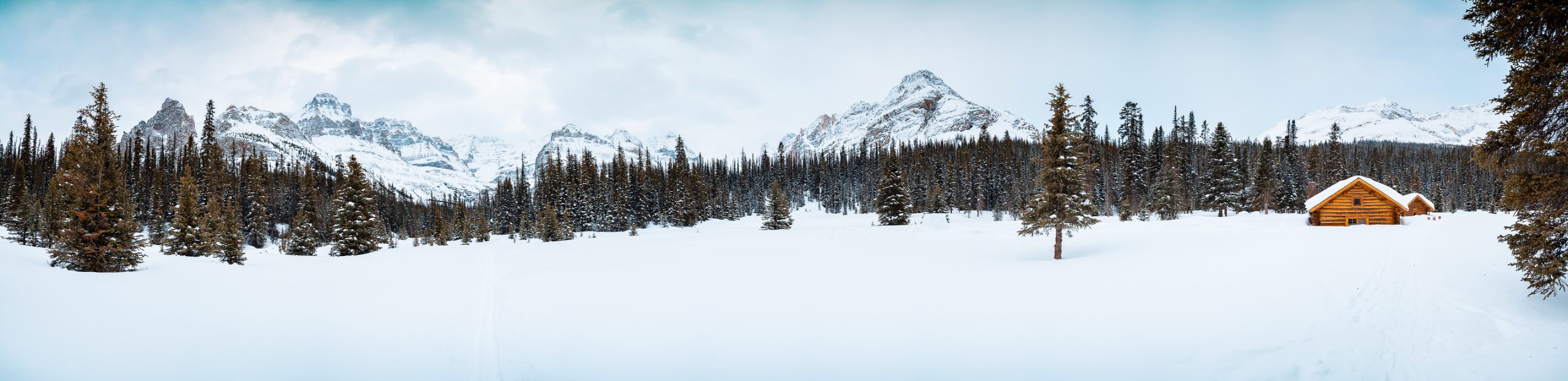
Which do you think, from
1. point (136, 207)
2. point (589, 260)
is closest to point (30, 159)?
point (136, 207)

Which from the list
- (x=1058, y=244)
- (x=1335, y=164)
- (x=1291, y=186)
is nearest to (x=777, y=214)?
(x=1058, y=244)

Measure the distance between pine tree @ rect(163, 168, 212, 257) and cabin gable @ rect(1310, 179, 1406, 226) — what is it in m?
56.1

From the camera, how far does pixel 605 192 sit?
7050cm

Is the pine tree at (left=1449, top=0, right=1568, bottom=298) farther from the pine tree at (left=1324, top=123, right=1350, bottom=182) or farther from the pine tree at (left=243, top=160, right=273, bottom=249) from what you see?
the pine tree at (left=243, top=160, right=273, bottom=249)

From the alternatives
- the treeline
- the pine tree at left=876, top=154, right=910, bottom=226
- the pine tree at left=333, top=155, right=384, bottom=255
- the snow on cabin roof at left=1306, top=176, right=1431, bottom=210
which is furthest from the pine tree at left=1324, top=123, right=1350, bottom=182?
the pine tree at left=333, top=155, right=384, bottom=255

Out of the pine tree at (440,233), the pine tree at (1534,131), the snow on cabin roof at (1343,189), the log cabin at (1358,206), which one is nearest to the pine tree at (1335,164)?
the snow on cabin roof at (1343,189)

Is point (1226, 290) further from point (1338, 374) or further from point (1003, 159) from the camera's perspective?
point (1003, 159)

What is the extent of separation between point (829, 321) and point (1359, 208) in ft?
117

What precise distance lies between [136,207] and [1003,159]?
111994mm

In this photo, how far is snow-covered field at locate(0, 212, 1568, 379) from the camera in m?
8.06

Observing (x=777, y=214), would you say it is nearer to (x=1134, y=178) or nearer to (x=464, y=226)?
(x=464, y=226)

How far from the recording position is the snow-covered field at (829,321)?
26.5 ft

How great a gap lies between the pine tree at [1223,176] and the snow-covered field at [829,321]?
114 feet

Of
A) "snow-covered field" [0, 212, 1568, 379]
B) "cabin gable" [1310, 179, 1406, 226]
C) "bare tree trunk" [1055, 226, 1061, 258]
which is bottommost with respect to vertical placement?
"snow-covered field" [0, 212, 1568, 379]
